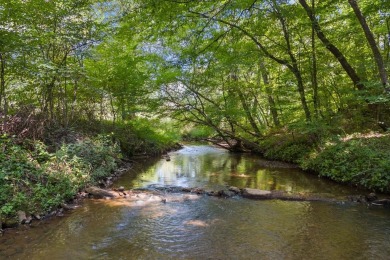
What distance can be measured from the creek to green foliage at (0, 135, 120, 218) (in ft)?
1.58

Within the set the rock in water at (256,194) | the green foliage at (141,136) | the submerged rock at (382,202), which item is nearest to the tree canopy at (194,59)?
the green foliage at (141,136)

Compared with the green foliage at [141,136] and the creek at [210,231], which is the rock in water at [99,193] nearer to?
the creek at [210,231]

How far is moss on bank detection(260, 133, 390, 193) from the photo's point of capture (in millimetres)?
7180

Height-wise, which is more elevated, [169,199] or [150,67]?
[150,67]

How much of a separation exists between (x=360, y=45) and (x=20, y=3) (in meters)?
12.4

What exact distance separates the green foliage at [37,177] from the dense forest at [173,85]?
0.09ft

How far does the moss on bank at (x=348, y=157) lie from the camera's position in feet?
23.6

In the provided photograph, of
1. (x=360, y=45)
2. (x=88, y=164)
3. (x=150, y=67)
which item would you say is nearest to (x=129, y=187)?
(x=88, y=164)

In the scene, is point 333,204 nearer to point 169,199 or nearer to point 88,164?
point 169,199

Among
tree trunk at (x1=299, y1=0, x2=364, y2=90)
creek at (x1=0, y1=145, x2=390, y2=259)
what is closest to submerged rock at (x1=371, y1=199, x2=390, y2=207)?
creek at (x1=0, y1=145, x2=390, y2=259)

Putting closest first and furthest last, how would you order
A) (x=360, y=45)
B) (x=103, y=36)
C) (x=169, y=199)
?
1. (x=169, y=199)
2. (x=103, y=36)
3. (x=360, y=45)

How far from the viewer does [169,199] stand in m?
6.97

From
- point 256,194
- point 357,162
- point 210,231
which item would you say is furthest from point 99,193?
point 357,162

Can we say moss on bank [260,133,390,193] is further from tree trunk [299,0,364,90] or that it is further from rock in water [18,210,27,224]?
rock in water [18,210,27,224]
